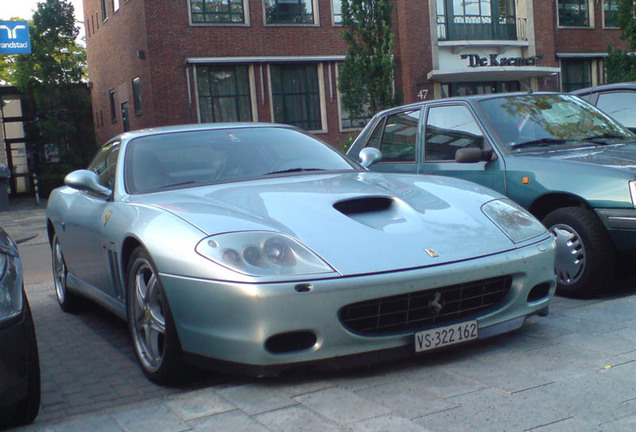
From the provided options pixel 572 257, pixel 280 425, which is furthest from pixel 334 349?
pixel 572 257

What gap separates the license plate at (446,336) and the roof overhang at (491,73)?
85.2 ft

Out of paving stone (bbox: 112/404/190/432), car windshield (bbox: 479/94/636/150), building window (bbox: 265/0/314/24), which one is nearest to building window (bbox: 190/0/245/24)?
building window (bbox: 265/0/314/24)

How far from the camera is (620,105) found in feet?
26.7

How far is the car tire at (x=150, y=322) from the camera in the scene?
3.65 m

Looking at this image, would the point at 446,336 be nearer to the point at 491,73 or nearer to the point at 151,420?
the point at 151,420

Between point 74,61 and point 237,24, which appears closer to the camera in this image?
point 237,24

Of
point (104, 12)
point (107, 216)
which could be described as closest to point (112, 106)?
point (104, 12)

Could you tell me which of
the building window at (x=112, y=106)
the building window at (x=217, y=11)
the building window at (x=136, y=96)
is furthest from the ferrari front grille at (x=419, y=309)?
the building window at (x=112, y=106)

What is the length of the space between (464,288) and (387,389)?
669mm

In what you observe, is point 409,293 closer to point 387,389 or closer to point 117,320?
point 387,389

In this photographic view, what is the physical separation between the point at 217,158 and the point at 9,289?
1939 millimetres

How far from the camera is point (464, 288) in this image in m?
3.61

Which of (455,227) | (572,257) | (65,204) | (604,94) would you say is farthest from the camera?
(604,94)

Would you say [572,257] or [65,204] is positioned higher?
[65,204]
